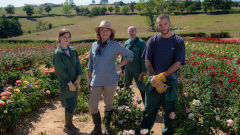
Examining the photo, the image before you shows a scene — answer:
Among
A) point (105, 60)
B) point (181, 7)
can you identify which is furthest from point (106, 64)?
point (181, 7)

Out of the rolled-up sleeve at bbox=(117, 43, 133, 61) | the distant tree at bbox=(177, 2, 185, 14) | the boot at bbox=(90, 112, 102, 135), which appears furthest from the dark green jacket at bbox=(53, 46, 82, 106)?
the distant tree at bbox=(177, 2, 185, 14)

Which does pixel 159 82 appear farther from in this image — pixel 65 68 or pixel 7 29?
pixel 7 29

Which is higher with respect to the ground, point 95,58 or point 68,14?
point 68,14

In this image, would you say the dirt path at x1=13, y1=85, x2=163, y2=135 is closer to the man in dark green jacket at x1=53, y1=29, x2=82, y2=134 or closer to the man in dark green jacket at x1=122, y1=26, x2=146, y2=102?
the man in dark green jacket at x1=53, y1=29, x2=82, y2=134

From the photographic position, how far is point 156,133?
3.83 m

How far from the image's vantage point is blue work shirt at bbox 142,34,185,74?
2.93 m

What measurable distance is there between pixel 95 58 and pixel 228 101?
3.04 m

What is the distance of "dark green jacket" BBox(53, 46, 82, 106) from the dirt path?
777 mm

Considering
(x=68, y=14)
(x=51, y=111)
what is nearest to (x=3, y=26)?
(x=68, y=14)

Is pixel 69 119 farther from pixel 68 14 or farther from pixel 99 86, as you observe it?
pixel 68 14

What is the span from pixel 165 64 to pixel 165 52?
0.18 meters

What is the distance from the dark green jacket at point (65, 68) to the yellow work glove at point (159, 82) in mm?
1467

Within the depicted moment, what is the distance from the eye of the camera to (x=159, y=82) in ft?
9.43

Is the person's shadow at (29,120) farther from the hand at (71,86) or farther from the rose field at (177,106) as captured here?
the hand at (71,86)
